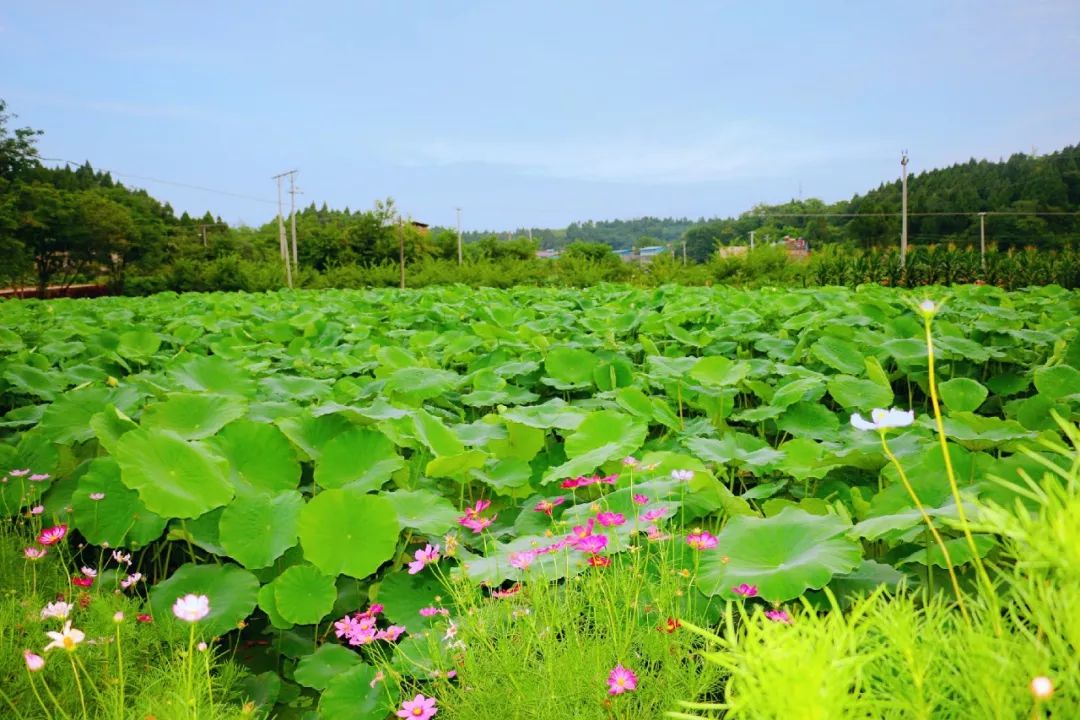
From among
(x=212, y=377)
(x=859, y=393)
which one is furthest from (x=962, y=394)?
(x=212, y=377)

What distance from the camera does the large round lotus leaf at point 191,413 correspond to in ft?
6.31

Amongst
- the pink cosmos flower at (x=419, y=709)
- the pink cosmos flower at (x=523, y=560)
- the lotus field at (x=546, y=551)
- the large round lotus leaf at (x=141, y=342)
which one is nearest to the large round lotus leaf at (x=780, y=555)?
the lotus field at (x=546, y=551)

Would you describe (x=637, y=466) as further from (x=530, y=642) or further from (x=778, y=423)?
(x=778, y=423)

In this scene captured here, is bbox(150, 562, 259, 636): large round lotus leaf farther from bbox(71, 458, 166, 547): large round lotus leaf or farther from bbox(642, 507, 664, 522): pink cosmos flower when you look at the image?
bbox(642, 507, 664, 522): pink cosmos flower

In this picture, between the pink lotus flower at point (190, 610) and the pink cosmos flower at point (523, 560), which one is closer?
the pink lotus flower at point (190, 610)

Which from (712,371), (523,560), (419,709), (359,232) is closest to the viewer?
(419,709)

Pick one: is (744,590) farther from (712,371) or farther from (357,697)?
(712,371)

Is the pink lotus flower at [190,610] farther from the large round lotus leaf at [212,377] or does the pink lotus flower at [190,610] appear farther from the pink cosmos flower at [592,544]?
the large round lotus leaf at [212,377]

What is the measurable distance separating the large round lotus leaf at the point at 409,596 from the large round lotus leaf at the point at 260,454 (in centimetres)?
53

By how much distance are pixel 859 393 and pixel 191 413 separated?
2036mm

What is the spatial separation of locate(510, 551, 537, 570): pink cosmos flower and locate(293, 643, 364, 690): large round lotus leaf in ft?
1.21

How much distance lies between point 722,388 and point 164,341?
3521mm

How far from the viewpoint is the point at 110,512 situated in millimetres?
1666

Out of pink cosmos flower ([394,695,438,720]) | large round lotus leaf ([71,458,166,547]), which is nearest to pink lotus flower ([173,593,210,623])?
pink cosmos flower ([394,695,438,720])
